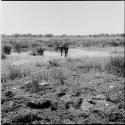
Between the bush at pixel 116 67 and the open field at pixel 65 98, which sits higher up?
the bush at pixel 116 67

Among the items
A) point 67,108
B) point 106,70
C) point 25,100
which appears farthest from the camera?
point 106,70

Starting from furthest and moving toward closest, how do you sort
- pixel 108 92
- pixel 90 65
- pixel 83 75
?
pixel 90 65
pixel 83 75
pixel 108 92

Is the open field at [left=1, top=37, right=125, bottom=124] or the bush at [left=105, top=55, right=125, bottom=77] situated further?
the bush at [left=105, top=55, right=125, bottom=77]

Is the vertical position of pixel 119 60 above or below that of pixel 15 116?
above

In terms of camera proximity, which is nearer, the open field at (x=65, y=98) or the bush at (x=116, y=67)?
the open field at (x=65, y=98)

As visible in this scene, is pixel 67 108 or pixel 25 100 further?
pixel 25 100

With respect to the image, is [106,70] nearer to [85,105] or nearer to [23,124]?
[85,105]

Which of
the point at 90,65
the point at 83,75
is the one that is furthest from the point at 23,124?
the point at 90,65

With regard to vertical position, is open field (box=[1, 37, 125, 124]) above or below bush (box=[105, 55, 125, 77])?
below

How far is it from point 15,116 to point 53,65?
24.1 ft

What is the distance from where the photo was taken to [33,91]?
8.02 m

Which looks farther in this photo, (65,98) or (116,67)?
(116,67)

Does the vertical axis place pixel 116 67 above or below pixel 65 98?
above

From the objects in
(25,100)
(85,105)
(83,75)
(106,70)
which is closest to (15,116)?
(25,100)
